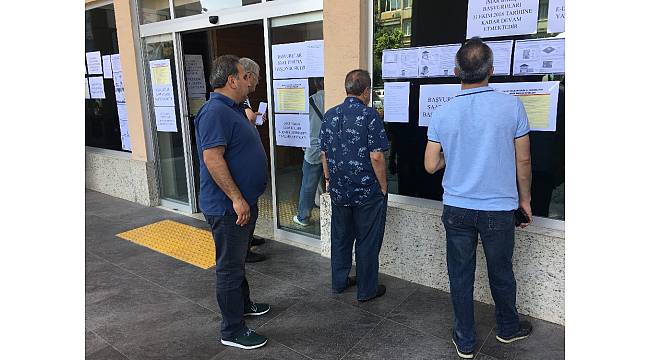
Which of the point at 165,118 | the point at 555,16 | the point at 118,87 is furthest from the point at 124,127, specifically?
the point at 555,16

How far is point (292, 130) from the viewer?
15.3 feet

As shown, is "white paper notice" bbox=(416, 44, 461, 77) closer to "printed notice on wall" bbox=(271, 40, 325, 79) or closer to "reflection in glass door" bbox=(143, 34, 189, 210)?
"printed notice on wall" bbox=(271, 40, 325, 79)

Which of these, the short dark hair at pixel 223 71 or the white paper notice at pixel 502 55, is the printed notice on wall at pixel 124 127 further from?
the white paper notice at pixel 502 55

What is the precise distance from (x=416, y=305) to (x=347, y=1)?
8.41 ft

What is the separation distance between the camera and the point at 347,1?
147 inches

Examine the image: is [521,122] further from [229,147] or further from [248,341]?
[248,341]

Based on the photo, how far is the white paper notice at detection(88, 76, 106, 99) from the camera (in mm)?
6938

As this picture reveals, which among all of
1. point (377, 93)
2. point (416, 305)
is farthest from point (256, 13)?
point (416, 305)

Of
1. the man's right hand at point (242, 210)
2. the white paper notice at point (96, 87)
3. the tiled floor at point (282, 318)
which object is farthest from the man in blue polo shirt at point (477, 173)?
the white paper notice at point (96, 87)

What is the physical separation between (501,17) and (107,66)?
19.1 feet

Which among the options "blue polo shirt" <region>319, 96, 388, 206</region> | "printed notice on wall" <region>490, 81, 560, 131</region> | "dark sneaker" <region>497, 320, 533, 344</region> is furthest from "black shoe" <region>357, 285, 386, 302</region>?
"printed notice on wall" <region>490, 81, 560, 131</region>

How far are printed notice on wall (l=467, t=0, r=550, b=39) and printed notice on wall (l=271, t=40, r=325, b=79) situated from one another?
4.75ft

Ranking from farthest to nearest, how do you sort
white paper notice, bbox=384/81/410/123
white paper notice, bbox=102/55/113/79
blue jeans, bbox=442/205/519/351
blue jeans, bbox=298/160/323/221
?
white paper notice, bbox=102/55/113/79 → blue jeans, bbox=298/160/323/221 → white paper notice, bbox=384/81/410/123 → blue jeans, bbox=442/205/519/351

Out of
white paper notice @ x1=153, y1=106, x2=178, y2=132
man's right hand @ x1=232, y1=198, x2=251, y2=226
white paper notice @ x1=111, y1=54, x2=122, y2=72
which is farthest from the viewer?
white paper notice @ x1=111, y1=54, x2=122, y2=72
